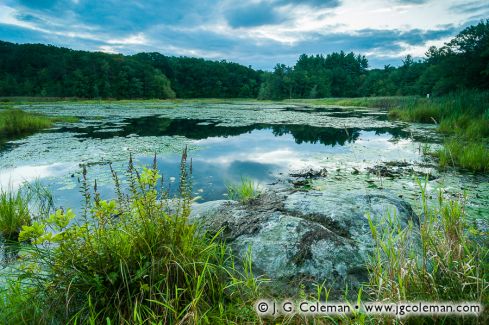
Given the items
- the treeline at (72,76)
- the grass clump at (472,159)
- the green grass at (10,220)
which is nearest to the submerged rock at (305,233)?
the green grass at (10,220)

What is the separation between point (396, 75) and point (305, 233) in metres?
97.9

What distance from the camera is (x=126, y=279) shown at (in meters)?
1.74

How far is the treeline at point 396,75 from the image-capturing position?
92.1 ft

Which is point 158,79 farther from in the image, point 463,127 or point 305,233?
point 305,233

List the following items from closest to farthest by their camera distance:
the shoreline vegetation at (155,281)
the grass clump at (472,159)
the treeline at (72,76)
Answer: the shoreline vegetation at (155,281), the grass clump at (472,159), the treeline at (72,76)

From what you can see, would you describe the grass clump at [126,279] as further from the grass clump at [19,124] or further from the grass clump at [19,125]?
the grass clump at [19,124]

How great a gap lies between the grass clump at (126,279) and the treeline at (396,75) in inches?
1228

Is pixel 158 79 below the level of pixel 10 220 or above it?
above

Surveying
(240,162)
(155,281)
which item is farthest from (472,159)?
(155,281)

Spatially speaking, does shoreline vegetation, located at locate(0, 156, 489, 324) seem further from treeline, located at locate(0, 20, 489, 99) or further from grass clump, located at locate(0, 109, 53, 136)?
treeline, located at locate(0, 20, 489, 99)

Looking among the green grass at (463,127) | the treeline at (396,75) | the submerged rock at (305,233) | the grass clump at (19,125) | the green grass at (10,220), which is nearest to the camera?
the submerged rock at (305,233)

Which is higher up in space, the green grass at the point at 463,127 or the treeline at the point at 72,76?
the treeline at the point at 72,76

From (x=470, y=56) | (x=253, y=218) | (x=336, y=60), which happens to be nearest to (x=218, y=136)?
(x=253, y=218)

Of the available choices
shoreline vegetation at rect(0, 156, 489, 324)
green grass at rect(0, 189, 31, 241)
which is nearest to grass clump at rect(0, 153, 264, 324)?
shoreline vegetation at rect(0, 156, 489, 324)
